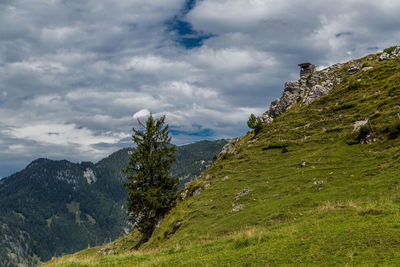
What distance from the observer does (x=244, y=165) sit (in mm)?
57406

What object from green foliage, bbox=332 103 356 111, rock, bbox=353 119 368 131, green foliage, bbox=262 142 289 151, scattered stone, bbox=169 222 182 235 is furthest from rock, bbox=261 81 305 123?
scattered stone, bbox=169 222 182 235

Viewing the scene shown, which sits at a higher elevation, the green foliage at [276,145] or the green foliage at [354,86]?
the green foliage at [354,86]

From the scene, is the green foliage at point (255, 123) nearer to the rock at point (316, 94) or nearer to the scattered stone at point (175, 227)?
the rock at point (316, 94)

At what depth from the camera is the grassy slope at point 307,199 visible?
1471 cm

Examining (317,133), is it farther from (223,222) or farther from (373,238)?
A: (373,238)

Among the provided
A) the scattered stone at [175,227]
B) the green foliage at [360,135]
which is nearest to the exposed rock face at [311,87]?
the green foliage at [360,135]

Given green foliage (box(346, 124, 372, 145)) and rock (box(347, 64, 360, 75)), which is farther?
rock (box(347, 64, 360, 75))

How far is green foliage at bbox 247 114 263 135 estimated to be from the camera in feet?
266

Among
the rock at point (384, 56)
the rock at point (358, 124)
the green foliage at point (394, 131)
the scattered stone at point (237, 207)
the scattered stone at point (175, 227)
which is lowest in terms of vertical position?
the scattered stone at point (175, 227)

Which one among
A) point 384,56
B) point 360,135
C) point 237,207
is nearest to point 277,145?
point 360,135

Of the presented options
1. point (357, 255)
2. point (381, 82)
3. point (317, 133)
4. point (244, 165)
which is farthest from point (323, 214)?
point (381, 82)

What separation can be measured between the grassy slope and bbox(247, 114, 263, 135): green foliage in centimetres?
429

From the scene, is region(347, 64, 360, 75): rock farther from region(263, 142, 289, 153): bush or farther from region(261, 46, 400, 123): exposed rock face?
region(263, 142, 289, 153): bush

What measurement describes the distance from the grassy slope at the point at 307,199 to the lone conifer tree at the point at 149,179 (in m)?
6.88
